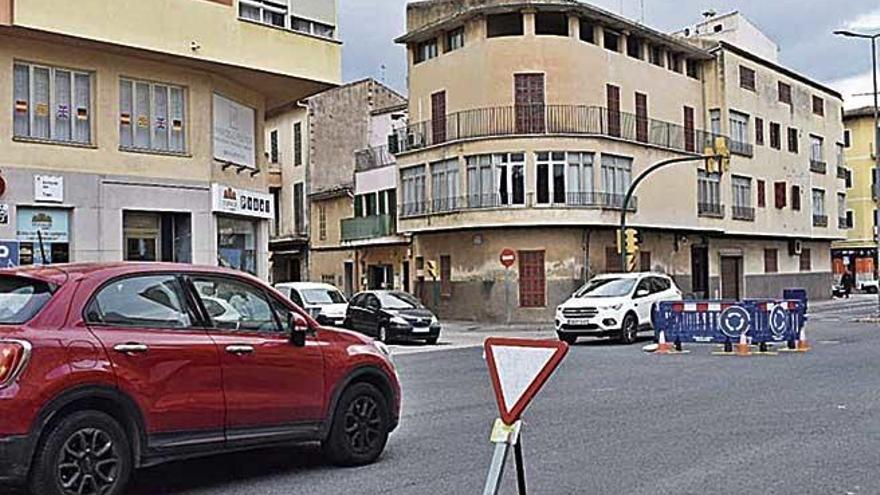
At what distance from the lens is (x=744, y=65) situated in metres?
50.6

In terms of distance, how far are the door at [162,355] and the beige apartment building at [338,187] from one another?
38.2 meters

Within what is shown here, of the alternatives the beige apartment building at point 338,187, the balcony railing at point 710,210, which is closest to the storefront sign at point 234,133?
the beige apartment building at point 338,187

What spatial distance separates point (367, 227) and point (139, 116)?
1002 inches

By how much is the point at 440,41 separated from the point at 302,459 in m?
34.7

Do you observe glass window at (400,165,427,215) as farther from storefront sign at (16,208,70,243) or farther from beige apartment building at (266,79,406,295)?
storefront sign at (16,208,70,243)

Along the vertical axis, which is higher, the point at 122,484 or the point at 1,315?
the point at 1,315

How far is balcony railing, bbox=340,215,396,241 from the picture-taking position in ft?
151

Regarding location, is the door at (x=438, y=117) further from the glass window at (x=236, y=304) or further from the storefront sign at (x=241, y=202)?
the glass window at (x=236, y=304)

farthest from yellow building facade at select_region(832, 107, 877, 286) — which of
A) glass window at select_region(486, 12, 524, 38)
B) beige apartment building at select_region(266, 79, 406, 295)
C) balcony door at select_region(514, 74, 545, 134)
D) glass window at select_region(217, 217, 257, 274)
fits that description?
glass window at select_region(217, 217, 257, 274)

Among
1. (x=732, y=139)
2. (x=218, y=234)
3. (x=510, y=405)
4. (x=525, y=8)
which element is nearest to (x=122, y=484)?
(x=510, y=405)

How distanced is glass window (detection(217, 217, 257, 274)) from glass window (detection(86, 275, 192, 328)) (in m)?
16.9

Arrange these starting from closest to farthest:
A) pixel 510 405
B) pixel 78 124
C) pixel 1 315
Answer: pixel 510 405
pixel 1 315
pixel 78 124

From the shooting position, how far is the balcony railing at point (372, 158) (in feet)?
157

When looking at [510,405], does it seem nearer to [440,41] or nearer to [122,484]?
[122,484]
